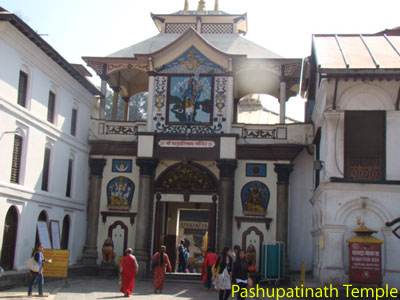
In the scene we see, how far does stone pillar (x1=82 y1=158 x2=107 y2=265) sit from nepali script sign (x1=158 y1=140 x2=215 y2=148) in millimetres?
3358

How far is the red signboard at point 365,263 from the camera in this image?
18.3 m

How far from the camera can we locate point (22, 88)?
21656 millimetres

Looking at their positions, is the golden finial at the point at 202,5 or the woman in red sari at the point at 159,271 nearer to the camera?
the woman in red sari at the point at 159,271

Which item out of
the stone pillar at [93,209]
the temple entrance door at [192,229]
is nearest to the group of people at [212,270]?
the stone pillar at [93,209]

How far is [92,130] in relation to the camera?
2833cm

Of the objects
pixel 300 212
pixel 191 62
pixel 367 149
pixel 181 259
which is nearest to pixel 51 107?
pixel 191 62

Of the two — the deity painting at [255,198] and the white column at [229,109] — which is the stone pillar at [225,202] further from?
the white column at [229,109]

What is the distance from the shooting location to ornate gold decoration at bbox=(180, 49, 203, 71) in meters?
27.6

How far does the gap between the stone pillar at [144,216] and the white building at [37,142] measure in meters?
2.89

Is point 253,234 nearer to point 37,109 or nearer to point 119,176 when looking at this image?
point 119,176

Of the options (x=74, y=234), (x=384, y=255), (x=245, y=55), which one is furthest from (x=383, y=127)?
(x=74, y=234)

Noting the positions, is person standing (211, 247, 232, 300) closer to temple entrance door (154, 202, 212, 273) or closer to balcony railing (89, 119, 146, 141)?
balcony railing (89, 119, 146, 141)

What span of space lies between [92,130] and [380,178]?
552 inches

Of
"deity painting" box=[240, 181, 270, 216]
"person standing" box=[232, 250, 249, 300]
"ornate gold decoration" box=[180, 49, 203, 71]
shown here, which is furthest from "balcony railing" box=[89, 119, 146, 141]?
"person standing" box=[232, 250, 249, 300]
